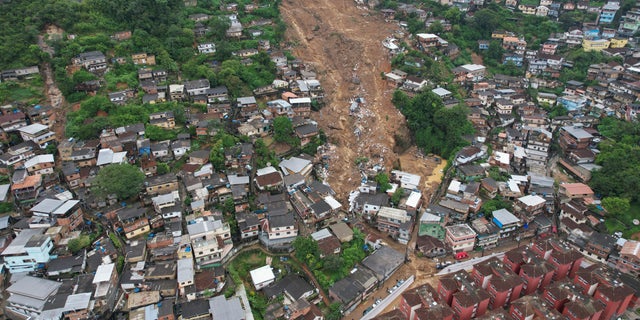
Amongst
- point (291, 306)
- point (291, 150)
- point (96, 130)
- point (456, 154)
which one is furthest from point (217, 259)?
point (456, 154)

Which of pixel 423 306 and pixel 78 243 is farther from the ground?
pixel 78 243

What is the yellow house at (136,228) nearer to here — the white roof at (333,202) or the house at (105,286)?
the house at (105,286)

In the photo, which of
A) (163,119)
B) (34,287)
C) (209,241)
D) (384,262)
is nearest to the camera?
(34,287)

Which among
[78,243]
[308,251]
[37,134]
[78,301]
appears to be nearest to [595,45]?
[308,251]

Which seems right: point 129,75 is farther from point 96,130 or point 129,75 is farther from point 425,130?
point 425,130

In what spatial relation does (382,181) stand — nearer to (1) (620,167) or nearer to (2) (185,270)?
(2) (185,270)

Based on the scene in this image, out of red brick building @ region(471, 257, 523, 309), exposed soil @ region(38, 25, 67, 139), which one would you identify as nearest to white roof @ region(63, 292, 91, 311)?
exposed soil @ region(38, 25, 67, 139)

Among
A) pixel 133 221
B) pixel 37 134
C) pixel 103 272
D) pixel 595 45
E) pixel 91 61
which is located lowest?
pixel 103 272
